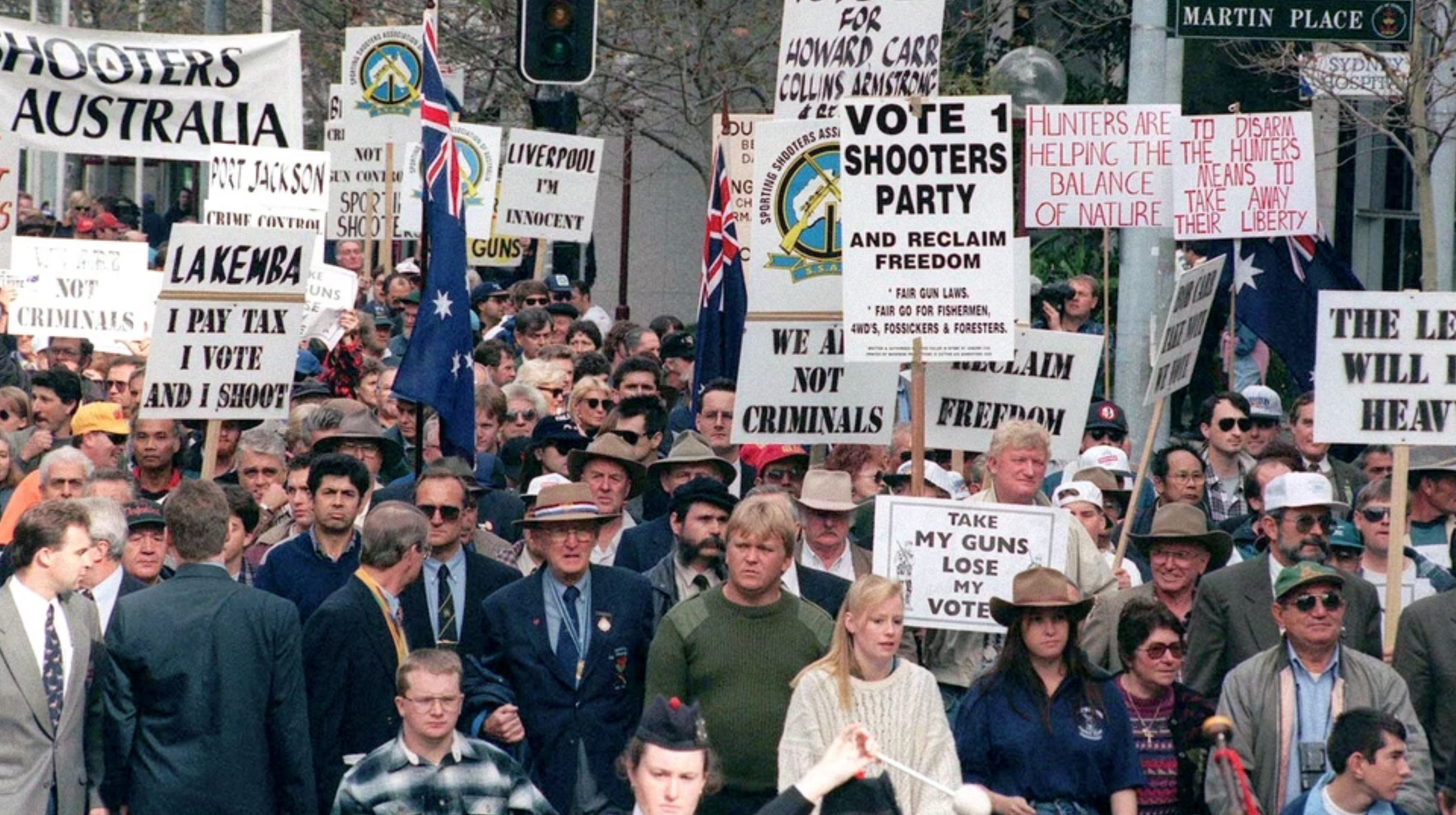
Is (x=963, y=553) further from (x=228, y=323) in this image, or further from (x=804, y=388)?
(x=228, y=323)

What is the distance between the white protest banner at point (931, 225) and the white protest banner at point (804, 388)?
1.15 metres

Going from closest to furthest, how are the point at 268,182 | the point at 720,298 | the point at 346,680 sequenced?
the point at 346,680, the point at 720,298, the point at 268,182

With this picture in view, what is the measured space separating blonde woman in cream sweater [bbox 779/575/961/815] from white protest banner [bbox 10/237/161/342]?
978cm

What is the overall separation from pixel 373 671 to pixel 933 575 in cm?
213

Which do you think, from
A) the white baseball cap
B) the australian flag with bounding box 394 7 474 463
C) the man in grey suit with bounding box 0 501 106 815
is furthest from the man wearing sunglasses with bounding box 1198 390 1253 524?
the man in grey suit with bounding box 0 501 106 815

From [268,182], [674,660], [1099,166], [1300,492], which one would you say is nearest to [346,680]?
[674,660]

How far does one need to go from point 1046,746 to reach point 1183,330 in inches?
176

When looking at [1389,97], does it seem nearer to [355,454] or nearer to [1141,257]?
[1141,257]

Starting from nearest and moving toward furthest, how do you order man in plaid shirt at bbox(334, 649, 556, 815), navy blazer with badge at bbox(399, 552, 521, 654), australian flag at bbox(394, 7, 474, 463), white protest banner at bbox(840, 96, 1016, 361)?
man in plaid shirt at bbox(334, 649, 556, 815), navy blazer with badge at bbox(399, 552, 521, 654), white protest banner at bbox(840, 96, 1016, 361), australian flag at bbox(394, 7, 474, 463)

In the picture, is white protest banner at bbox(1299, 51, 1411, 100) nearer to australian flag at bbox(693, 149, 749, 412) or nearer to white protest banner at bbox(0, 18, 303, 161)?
australian flag at bbox(693, 149, 749, 412)

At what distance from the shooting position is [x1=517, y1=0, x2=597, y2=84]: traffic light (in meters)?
15.6

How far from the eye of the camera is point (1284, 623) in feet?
31.2

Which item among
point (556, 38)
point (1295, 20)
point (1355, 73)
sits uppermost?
point (1355, 73)

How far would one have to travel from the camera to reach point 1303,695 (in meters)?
9.48
